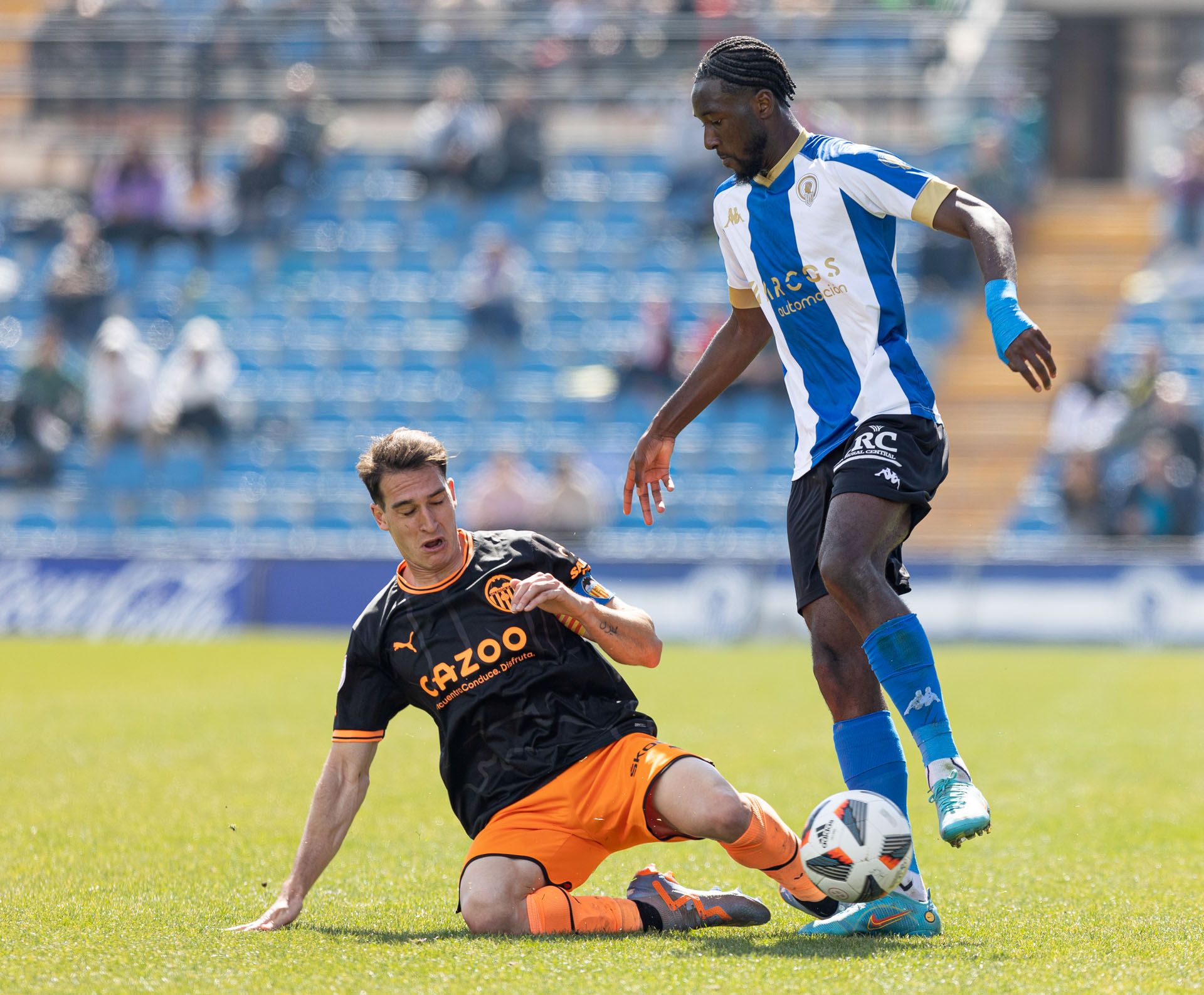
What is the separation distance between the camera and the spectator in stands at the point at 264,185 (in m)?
23.4

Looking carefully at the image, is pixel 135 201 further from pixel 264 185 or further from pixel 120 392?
pixel 120 392

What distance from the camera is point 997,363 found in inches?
862

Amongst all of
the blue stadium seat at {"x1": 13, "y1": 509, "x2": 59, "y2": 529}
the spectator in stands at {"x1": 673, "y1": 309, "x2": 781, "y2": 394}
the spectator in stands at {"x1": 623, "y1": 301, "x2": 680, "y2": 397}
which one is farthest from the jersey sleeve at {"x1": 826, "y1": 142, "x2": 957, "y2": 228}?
the blue stadium seat at {"x1": 13, "y1": 509, "x2": 59, "y2": 529}

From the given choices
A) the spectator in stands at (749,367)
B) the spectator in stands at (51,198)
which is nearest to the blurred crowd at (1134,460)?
the spectator in stands at (749,367)

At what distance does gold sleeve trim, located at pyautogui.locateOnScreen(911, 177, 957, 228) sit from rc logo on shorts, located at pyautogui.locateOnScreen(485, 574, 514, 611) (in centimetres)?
164

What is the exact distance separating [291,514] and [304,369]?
278cm

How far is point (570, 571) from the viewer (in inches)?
201

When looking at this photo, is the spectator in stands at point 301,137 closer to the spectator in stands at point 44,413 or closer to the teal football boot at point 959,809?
the spectator in stands at point 44,413

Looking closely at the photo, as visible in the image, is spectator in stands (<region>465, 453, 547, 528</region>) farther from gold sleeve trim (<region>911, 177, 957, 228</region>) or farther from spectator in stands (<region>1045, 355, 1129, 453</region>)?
gold sleeve trim (<region>911, 177, 957, 228</region>)

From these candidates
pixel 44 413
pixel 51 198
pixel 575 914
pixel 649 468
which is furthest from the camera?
pixel 51 198

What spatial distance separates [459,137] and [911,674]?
19944 mm

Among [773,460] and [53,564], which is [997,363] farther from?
[53,564]

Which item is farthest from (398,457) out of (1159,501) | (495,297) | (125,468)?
(495,297)

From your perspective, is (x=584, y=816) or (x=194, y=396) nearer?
(x=584, y=816)
